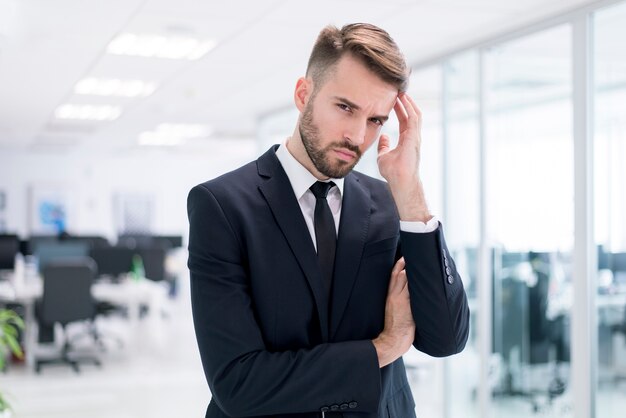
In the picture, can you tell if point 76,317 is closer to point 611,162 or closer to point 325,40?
point 611,162

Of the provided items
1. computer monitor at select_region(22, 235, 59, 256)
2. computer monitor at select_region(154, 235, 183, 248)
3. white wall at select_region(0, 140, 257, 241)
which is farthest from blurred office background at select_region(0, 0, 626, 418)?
white wall at select_region(0, 140, 257, 241)

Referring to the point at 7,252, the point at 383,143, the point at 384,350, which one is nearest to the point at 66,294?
the point at 7,252

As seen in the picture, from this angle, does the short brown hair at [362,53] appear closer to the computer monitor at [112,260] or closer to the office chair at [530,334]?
the office chair at [530,334]

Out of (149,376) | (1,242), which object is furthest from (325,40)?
(1,242)

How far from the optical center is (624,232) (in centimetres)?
365

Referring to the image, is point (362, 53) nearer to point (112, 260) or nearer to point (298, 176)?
point (298, 176)

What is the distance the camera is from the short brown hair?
1.33m

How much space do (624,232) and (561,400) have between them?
1.20 meters

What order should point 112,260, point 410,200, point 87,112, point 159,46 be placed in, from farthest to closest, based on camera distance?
A: point 112,260 < point 87,112 < point 159,46 < point 410,200

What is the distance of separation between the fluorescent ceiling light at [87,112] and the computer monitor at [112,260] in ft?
5.42

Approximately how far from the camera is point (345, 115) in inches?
52.8

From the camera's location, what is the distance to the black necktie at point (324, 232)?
136 cm

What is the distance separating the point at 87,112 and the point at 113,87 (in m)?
1.75

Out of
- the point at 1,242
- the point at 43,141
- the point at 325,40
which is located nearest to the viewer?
the point at 325,40
